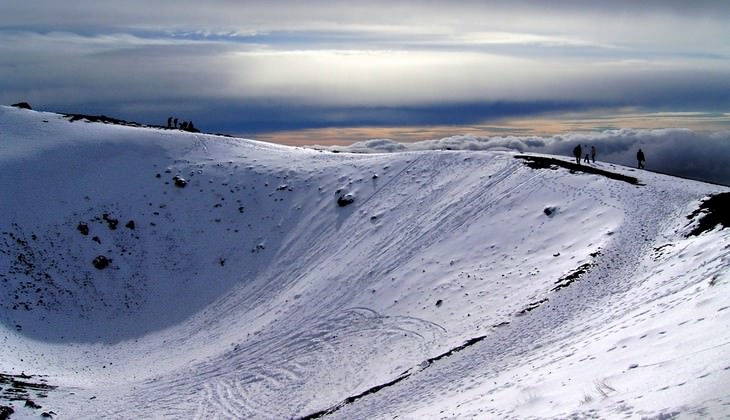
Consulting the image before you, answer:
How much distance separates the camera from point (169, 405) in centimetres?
2692

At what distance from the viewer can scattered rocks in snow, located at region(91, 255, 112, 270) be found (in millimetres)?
39344

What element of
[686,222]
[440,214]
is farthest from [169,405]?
[686,222]

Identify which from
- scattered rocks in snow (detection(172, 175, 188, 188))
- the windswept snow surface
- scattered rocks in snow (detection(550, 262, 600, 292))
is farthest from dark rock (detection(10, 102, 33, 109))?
scattered rocks in snow (detection(550, 262, 600, 292))

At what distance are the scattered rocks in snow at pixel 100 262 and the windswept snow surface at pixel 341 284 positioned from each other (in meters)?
0.28

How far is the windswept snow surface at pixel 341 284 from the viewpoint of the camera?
16344 mm

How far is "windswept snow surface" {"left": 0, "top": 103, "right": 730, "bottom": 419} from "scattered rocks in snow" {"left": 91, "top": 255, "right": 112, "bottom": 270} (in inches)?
11.2

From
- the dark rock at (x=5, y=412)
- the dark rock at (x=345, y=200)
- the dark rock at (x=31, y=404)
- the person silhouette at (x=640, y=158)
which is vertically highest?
the dark rock at (x=345, y=200)

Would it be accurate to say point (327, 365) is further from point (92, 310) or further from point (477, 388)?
point (92, 310)

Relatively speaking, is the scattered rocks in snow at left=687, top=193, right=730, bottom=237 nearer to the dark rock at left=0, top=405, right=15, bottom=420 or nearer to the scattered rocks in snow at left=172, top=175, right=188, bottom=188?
the dark rock at left=0, top=405, right=15, bottom=420

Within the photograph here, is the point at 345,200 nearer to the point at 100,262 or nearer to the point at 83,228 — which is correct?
the point at 100,262

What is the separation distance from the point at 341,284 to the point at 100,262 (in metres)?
17.3

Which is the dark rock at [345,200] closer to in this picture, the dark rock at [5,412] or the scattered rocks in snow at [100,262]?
the scattered rocks in snow at [100,262]

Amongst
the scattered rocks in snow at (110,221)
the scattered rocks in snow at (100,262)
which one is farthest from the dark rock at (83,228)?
the scattered rocks in snow at (100,262)

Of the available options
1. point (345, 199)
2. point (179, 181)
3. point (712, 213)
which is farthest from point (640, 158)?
point (179, 181)
